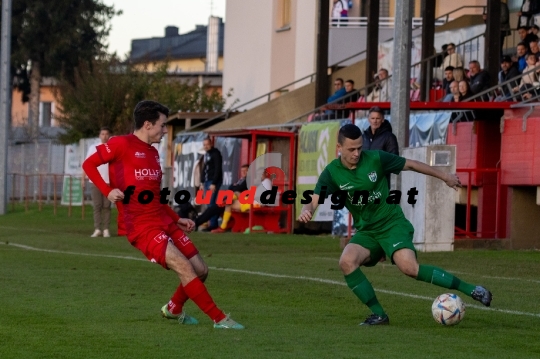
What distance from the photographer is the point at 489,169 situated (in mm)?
19844

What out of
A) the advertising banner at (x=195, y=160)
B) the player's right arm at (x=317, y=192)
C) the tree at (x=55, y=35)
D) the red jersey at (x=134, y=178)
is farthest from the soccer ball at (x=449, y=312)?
the tree at (x=55, y=35)

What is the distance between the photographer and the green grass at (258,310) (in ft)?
26.2

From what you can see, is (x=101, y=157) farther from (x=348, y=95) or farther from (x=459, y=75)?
(x=348, y=95)

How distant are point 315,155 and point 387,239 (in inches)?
538

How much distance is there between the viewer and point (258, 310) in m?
10.4

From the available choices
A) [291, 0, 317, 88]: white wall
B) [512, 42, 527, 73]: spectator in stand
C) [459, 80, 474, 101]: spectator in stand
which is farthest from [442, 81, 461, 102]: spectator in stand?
[291, 0, 317, 88]: white wall

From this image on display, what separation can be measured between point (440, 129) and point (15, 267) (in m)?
8.81

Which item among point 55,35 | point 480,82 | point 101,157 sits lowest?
point 101,157

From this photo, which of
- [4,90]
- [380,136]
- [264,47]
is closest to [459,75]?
[380,136]

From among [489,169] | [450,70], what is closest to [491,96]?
[450,70]

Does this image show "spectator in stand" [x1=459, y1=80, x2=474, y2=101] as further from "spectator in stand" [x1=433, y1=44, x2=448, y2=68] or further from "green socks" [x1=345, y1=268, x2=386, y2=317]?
"green socks" [x1=345, y1=268, x2=386, y2=317]

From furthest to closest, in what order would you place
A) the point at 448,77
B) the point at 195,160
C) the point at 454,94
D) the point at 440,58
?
1. the point at 195,160
2. the point at 440,58
3. the point at 448,77
4. the point at 454,94

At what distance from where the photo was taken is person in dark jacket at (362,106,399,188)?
52.3 ft

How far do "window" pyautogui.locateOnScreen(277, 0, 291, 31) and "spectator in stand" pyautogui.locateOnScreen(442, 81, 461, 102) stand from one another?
18372 millimetres
